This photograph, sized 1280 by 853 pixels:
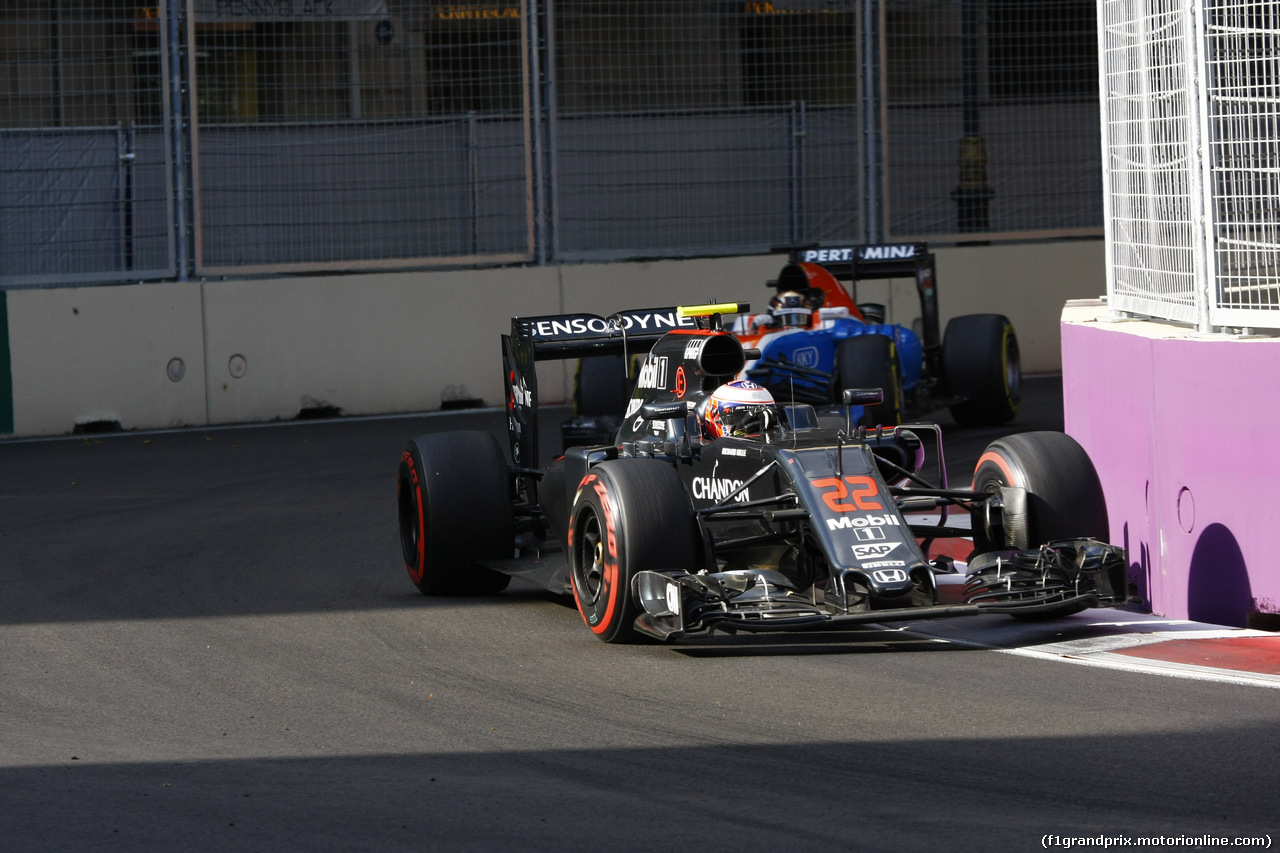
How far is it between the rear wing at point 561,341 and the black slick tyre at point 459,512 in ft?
1.43

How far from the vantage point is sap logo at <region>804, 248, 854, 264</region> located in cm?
1384

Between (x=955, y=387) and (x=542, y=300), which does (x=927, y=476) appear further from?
(x=542, y=300)

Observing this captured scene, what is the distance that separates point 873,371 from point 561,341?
4.11m

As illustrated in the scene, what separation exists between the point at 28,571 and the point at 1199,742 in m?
6.16

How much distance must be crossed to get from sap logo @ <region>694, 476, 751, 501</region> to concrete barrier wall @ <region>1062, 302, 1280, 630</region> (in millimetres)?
1764

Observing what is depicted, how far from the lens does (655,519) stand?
265 inches

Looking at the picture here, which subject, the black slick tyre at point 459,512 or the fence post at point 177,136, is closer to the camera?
the black slick tyre at point 459,512

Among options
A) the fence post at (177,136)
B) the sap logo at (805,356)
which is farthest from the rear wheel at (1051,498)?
the fence post at (177,136)

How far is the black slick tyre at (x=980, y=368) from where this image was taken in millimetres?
13750

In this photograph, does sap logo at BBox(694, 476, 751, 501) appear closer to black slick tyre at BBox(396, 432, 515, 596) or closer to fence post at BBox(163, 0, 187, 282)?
black slick tyre at BBox(396, 432, 515, 596)

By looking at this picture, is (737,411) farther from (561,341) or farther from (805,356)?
(805,356)

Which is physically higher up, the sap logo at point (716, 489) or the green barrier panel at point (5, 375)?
the green barrier panel at point (5, 375)

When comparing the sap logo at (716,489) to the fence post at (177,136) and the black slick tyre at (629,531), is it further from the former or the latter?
the fence post at (177,136)

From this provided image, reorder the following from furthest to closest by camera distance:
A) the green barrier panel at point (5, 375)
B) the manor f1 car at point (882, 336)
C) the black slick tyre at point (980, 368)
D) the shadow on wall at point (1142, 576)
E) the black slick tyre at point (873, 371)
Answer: the green barrier panel at point (5, 375), the black slick tyre at point (980, 368), the manor f1 car at point (882, 336), the black slick tyre at point (873, 371), the shadow on wall at point (1142, 576)
